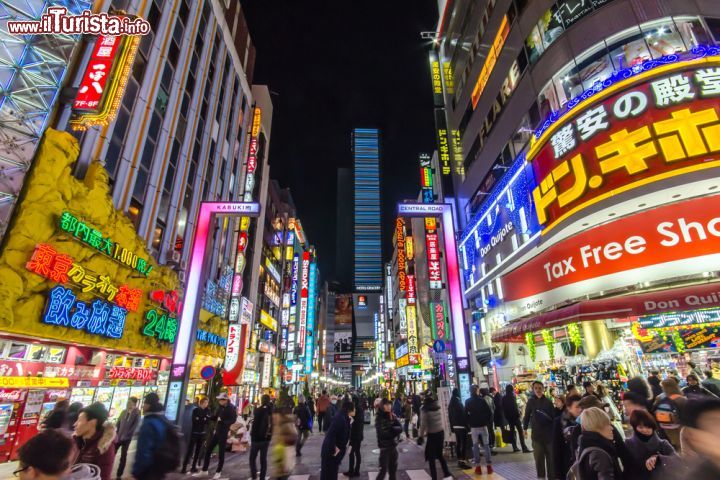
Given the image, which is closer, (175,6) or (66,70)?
(66,70)

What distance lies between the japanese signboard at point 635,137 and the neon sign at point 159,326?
16.3m

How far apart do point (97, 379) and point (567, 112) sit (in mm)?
19122

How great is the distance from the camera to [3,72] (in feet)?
34.0

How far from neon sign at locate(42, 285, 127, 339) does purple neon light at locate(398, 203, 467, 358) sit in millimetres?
11788

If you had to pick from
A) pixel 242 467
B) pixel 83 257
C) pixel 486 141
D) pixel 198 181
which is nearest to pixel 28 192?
pixel 83 257

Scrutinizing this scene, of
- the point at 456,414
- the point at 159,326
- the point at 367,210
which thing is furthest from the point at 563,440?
the point at 367,210

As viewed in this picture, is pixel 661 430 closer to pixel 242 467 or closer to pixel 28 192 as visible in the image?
pixel 242 467

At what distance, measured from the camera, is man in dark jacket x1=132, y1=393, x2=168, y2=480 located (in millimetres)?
4336

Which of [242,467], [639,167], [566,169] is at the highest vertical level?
[566,169]

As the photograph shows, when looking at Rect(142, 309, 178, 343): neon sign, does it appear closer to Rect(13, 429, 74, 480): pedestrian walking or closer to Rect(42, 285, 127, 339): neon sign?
Rect(42, 285, 127, 339): neon sign

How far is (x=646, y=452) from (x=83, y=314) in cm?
1515

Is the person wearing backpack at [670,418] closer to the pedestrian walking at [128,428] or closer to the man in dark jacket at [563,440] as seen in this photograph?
the man in dark jacket at [563,440]

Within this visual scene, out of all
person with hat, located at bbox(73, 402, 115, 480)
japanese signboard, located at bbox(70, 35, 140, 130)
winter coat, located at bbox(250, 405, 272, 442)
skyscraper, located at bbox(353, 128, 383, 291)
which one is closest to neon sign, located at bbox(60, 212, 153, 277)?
japanese signboard, located at bbox(70, 35, 140, 130)

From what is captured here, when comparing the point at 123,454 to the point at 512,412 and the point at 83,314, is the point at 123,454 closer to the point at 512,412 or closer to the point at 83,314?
the point at 83,314
